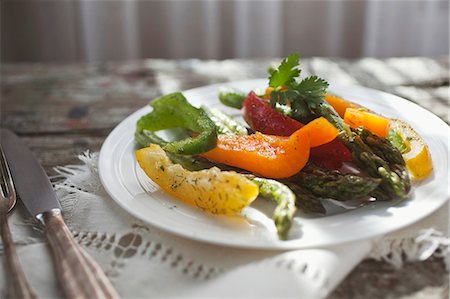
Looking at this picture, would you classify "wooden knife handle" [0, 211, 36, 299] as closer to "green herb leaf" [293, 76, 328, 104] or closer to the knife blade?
the knife blade

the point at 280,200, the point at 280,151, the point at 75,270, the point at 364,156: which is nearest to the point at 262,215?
the point at 280,200

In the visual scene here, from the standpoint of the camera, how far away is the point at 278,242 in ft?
3.40

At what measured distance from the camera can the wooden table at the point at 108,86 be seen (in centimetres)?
173

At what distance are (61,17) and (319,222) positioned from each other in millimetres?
2179

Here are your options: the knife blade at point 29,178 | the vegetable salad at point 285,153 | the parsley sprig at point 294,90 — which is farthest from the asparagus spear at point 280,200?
the knife blade at point 29,178

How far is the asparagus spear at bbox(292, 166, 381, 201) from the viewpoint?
115cm

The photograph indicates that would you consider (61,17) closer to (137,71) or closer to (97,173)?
(137,71)

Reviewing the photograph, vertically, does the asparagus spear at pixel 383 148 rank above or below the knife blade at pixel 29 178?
above

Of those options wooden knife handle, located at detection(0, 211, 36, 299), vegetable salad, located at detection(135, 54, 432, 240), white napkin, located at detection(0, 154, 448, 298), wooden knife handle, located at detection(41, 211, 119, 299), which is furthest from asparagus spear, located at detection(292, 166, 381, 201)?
wooden knife handle, located at detection(0, 211, 36, 299)

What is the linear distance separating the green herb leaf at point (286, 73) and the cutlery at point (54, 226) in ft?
1.81

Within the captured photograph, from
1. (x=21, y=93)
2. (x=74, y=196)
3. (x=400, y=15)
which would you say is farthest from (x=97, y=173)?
(x=400, y=15)

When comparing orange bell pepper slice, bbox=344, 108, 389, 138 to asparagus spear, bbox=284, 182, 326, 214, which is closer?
asparagus spear, bbox=284, 182, 326, 214

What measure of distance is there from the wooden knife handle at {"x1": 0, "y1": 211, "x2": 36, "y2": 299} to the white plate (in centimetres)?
21

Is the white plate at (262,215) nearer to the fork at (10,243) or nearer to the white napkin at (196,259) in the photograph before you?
the white napkin at (196,259)
